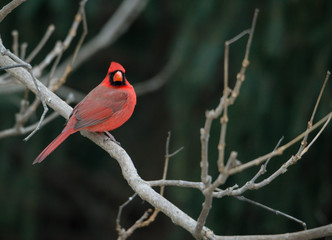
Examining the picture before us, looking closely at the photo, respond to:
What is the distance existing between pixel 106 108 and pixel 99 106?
0.07 m

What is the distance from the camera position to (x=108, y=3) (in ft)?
21.2

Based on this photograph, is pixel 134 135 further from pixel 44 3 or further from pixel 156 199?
pixel 156 199

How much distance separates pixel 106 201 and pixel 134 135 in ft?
4.01

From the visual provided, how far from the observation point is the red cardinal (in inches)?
137

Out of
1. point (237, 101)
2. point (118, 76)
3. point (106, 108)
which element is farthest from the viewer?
point (237, 101)

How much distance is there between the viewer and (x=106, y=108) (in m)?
3.80

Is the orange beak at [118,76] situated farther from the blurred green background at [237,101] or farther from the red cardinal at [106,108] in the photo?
the blurred green background at [237,101]

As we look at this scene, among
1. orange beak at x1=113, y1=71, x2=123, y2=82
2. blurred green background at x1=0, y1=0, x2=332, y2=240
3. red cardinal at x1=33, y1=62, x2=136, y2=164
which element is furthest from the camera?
blurred green background at x1=0, y1=0, x2=332, y2=240

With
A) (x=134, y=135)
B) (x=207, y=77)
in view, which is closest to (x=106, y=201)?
(x=134, y=135)

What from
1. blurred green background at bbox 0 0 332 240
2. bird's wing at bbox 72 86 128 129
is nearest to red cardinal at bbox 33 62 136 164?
bird's wing at bbox 72 86 128 129

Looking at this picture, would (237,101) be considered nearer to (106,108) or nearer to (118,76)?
(118,76)

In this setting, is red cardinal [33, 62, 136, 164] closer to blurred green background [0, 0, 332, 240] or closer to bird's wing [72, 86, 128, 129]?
bird's wing [72, 86, 128, 129]

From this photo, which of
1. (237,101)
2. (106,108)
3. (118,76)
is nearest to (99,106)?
(106,108)

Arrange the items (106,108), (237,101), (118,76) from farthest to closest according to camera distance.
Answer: (237,101) → (118,76) → (106,108)
